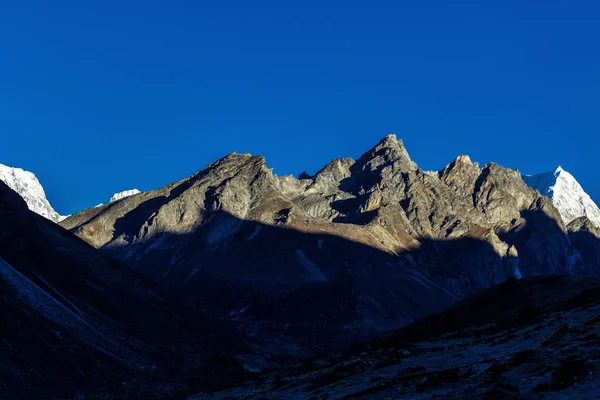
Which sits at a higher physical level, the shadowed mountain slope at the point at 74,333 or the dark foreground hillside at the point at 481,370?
the shadowed mountain slope at the point at 74,333

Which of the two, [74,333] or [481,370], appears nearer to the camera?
[481,370]

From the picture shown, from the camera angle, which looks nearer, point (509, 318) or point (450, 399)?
point (450, 399)

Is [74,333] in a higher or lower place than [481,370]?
higher

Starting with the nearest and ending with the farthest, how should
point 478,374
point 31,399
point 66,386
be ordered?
1. point 478,374
2. point 31,399
3. point 66,386

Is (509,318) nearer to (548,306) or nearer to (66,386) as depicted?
(548,306)

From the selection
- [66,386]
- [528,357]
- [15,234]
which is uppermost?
[15,234]

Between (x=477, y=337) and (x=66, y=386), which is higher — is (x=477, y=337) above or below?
below

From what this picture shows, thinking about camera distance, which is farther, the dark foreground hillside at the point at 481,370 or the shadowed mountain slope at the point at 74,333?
the shadowed mountain slope at the point at 74,333

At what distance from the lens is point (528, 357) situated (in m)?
45.3

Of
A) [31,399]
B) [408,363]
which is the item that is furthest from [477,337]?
[31,399]

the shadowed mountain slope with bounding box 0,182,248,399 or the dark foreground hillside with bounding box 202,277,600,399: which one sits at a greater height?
the shadowed mountain slope with bounding box 0,182,248,399

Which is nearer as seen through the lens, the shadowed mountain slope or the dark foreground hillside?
the dark foreground hillside

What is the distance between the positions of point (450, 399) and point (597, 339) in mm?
14365

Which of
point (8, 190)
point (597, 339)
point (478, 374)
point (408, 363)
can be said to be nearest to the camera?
point (478, 374)
